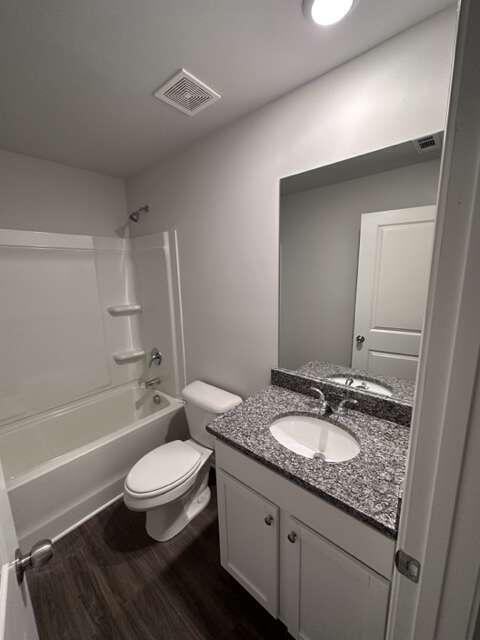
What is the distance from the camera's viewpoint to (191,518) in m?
1.64

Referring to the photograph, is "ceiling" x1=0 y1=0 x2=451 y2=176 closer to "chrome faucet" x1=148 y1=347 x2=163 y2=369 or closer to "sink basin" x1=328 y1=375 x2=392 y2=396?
"sink basin" x1=328 y1=375 x2=392 y2=396

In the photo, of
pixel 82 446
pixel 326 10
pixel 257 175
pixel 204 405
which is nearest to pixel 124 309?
pixel 82 446

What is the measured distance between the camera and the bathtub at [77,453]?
1.48 m

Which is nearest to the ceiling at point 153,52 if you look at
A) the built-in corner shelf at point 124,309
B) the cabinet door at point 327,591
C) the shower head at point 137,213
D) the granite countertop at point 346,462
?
the shower head at point 137,213

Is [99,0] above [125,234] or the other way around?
above

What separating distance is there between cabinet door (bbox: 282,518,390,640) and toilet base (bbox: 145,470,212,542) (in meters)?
0.75

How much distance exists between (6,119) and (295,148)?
1.53 metres

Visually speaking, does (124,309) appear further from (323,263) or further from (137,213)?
(323,263)

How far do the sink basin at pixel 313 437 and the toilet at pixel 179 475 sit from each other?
474 millimetres

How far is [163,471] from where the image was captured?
149cm

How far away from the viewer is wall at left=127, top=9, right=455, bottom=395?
0.95 meters

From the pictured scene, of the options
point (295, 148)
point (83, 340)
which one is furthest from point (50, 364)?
point (295, 148)

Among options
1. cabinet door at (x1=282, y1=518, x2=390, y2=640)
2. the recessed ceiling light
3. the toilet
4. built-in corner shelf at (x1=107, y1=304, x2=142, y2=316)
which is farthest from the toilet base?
the recessed ceiling light

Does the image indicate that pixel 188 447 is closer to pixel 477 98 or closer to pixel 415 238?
pixel 415 238
